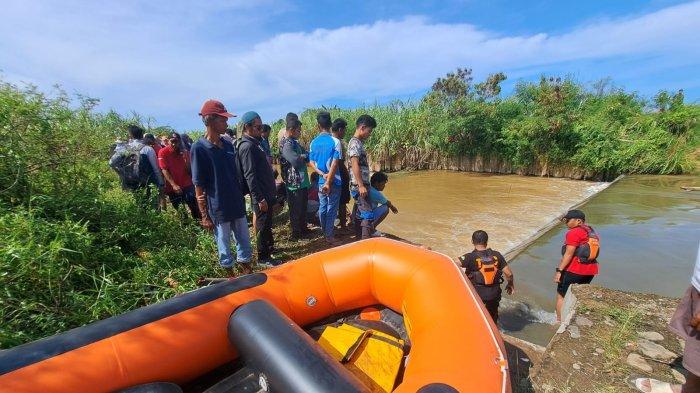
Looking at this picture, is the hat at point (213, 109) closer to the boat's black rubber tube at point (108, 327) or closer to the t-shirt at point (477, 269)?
the boat's black rubber tube at point (108, 327)

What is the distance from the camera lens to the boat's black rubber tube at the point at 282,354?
1482mm

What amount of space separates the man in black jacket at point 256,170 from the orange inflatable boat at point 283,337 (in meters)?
1.34

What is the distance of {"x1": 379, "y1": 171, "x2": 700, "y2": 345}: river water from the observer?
3.91 metres

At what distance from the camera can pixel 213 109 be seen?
2.95m

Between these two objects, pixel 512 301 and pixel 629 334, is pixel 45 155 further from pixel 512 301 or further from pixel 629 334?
pixel 629 334

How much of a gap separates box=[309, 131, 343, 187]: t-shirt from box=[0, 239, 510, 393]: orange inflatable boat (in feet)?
5.89

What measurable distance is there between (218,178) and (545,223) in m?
5.76

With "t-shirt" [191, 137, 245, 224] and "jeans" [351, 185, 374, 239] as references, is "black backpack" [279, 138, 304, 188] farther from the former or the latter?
"t-shirt" [191, 137, 245, 224]

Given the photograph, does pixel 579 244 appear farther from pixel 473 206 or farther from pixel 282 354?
pixel 473 206

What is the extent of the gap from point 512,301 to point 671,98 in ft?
38.2

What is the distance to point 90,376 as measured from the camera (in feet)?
5.13

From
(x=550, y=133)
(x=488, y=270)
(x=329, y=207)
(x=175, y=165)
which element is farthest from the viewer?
(x=550, y=133)

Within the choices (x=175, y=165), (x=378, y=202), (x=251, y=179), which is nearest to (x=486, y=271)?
(x=378, y=202)

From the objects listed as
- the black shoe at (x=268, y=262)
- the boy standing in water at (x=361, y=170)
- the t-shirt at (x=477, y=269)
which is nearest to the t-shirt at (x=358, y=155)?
the boy standing in water at (x=361, y=170)
